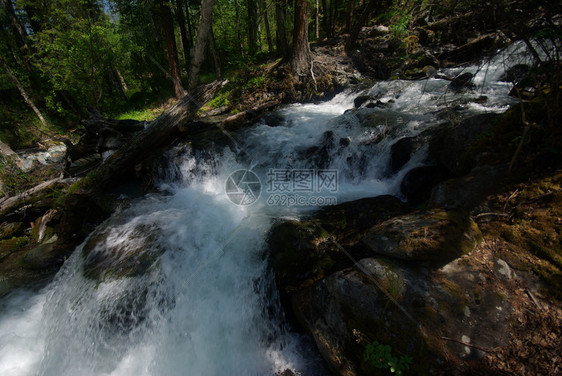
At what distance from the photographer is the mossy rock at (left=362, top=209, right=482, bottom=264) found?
246 centimetres

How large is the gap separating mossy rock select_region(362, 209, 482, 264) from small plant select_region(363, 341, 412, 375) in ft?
2.97

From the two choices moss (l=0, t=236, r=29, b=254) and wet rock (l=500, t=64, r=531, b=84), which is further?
moss (l=0, t=236, r=29, b=254)

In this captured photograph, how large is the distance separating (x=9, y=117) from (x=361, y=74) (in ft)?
60.5

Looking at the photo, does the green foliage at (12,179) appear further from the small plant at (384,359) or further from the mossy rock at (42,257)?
the small plant at (384,359)

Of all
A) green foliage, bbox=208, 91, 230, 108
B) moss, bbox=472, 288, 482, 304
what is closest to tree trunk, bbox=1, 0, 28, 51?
green foliage, bbox=208, 91, 230, 108

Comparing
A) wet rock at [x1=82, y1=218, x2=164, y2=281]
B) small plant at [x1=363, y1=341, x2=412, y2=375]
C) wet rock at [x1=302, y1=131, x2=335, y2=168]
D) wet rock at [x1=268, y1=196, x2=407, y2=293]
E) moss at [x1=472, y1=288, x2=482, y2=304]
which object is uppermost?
moss at [x1=472, y1=288, x2=482, y2=304]

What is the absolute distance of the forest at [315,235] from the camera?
217 cm

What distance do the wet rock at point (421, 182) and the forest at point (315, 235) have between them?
4 cm

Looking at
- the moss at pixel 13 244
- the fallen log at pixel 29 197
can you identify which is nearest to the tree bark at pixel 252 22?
the fallen log at pixel 29 197

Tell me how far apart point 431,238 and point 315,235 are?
1685 mm

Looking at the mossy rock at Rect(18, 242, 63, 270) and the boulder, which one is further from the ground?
the boulder

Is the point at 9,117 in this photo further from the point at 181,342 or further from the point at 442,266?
the point at 442,266

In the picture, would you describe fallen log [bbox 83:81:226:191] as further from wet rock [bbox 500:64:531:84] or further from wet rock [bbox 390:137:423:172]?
wet rock [bbox 500:64:531:84]

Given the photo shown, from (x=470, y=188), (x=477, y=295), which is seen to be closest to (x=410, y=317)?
(x=477, y=295)
